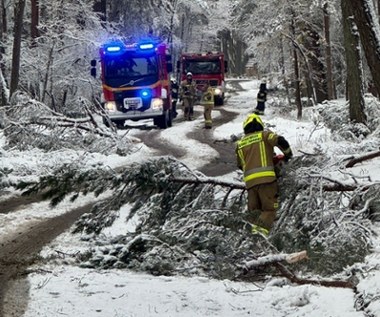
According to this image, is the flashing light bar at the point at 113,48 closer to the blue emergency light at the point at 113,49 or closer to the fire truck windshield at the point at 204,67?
the blue emergency light at the point at 113,49

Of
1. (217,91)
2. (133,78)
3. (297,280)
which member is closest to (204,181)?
(297,280)

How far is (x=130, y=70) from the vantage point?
19781 mm

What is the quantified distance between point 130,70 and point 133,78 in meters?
0.31

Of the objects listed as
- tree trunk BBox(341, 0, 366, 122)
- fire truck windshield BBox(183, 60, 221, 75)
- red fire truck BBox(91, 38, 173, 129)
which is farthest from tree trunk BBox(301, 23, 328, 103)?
tree trunk BBox(341, 0, 366, 122)

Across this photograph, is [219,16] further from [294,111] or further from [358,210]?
[358,210]

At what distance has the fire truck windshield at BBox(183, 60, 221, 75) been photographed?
1227 inches

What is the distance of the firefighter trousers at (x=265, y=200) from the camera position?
22.4 ft

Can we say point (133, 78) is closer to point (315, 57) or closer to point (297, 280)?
point (315, 57)

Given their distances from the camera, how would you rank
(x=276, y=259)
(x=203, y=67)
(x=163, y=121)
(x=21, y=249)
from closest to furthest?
(x=276, y=259) → (x=21, y=249) → (x=163, y=121) → (x=203, y=67)

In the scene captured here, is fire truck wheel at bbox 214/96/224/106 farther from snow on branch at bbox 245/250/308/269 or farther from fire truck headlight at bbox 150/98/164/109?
snow on branch at bbox 245/250/308/269

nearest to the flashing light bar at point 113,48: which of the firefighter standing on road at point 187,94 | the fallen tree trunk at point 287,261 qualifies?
the firefighter standing on road at point 187,94

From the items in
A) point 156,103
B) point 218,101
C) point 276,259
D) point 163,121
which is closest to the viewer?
point 276,259

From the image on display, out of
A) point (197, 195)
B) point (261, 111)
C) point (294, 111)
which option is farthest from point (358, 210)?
point (294, 111)

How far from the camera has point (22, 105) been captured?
45.6 feet
